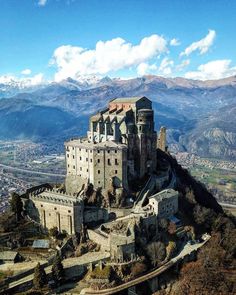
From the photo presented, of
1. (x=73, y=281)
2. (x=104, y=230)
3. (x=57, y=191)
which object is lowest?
(x=73, y=281)

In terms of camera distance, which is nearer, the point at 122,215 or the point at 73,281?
the point at 73,281

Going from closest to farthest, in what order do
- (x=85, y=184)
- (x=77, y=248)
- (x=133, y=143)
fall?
(x=77, y=248), (x=85, y=184), (x=133, y=143)

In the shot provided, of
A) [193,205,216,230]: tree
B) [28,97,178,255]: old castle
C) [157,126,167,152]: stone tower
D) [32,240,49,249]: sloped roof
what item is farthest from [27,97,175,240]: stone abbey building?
[157,126,167,152]: stone tower

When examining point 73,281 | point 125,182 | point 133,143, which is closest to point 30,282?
point 73,281

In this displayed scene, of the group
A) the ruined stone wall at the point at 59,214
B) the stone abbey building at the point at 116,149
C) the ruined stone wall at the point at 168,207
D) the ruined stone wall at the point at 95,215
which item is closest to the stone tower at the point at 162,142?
the stone abbey building at the point at 116,149

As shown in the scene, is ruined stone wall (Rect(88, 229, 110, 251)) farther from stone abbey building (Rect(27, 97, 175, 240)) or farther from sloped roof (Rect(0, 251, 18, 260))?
sloped roof (Rect(0, 251, 18, 260))

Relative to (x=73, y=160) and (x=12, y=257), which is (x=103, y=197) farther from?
(x=12, y=257)
